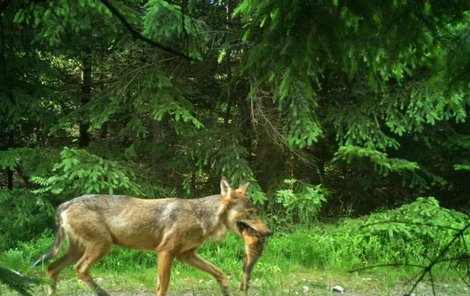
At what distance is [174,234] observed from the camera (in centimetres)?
789

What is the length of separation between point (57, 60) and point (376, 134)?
9.15 m

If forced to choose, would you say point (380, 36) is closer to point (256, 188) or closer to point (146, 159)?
point (256, 188)

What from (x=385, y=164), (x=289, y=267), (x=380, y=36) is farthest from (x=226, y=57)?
(x=380, y=36)

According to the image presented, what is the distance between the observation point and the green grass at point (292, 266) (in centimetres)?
841

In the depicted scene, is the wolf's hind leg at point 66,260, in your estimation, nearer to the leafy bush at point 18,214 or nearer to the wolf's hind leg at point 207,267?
the wolf's hind leg at point 207,267

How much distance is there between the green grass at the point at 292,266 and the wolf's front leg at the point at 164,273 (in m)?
0.67

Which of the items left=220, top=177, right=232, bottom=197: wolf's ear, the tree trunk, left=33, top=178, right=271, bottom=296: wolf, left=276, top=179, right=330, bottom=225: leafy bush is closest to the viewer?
left=33, top=178, right=271, bottom=296: wolf


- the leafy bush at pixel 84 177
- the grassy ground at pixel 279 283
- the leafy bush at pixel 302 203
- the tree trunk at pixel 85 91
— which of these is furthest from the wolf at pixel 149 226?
the tree trunk at pixel 85 91

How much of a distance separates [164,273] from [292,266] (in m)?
2.72

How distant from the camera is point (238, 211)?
26.5 ft

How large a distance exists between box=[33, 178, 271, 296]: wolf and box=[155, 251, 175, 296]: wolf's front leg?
0.01 metres

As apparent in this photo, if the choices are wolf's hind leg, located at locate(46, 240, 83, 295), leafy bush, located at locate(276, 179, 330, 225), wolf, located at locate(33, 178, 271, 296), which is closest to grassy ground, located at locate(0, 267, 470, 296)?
wolf's hind leg, located at locate(46, 240, 83, 295)

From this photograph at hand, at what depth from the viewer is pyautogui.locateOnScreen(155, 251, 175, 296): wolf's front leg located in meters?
7.58

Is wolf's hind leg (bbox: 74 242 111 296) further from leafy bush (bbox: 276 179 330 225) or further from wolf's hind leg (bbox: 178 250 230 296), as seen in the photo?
leafy bush (bbox: 276 179 330 225)
